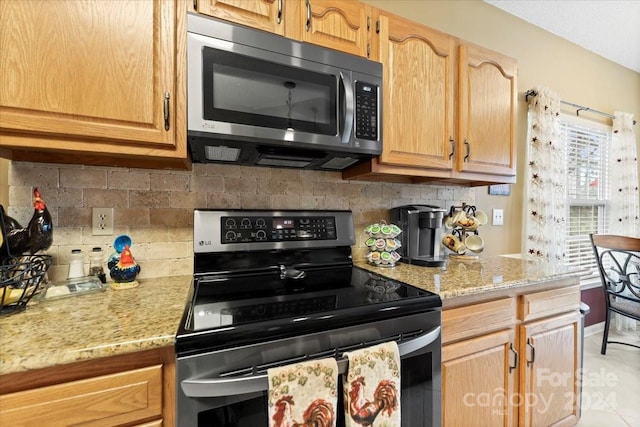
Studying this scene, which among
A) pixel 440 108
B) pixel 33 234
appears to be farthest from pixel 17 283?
pixel 440 108

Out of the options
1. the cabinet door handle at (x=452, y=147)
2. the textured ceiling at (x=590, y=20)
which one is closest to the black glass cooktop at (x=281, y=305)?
the cabinet door handle at (x=452, y=147)

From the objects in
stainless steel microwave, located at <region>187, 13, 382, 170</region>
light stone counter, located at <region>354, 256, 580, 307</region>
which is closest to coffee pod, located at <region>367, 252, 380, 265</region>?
light stone counter, located at <region>354, 256, 580, 307</region>

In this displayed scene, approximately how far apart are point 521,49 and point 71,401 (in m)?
3.24

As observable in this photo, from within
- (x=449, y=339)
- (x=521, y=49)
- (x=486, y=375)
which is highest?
(x=521, y=49)

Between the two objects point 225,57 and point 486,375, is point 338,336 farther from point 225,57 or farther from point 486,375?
point 225,57

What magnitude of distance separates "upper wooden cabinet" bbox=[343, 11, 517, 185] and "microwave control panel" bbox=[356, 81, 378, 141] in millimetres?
94

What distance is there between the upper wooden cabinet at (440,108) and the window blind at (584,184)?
4.73 ft

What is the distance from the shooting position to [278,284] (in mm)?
1227

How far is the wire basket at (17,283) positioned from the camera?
0.80m

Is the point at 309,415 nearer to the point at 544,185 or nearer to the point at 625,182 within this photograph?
the point at 544,185

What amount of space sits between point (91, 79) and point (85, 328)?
74cm

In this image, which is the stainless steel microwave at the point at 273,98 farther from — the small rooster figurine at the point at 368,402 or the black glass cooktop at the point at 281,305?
the small rooster figurine at the point at 368,402

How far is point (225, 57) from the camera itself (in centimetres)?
104

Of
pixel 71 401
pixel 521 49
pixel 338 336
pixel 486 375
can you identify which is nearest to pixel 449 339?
pixel 486 375
